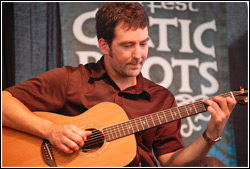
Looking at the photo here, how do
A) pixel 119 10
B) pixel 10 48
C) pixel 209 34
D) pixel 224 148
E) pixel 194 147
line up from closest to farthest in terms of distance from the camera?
pixel 194 147
pixel 119 10
pixel 10 48
pixel 224 148
pixel 209 34

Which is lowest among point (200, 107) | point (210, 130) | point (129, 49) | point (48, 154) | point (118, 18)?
point (48, 154)

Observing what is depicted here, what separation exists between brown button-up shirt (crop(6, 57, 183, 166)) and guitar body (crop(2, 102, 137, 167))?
0.54 ft

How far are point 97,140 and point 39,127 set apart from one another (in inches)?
13.3

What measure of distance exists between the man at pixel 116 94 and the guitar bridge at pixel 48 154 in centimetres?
6

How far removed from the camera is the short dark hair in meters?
2.07

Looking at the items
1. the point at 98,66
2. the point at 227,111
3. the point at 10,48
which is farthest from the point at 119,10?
the point at 10,48

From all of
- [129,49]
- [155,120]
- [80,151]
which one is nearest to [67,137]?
[80,151]

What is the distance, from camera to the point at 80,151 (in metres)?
1.76

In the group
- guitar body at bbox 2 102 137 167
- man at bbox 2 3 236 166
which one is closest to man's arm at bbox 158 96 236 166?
man at bbox 2 3 236 166

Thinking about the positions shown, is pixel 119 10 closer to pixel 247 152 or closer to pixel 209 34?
pixel 209 34

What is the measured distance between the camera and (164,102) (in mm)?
2170

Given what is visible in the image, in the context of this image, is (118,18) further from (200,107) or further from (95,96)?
(200,107)

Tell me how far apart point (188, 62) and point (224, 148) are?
0.97 m

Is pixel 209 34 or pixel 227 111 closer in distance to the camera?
pixel 227 111
